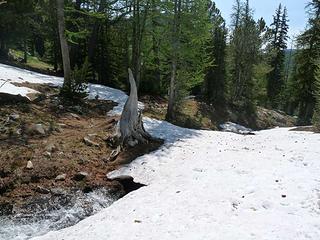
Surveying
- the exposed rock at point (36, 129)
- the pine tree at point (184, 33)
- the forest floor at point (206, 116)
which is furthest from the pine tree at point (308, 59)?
the exposed rock at point (36, 129)

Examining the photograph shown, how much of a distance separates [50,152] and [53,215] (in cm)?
325

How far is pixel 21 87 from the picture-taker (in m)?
19.5

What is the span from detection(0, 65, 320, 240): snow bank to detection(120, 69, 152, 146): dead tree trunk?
1095 millimetres

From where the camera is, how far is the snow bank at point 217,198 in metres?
8.00

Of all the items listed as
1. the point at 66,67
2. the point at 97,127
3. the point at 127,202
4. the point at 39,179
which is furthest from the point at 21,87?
the point at 127,202

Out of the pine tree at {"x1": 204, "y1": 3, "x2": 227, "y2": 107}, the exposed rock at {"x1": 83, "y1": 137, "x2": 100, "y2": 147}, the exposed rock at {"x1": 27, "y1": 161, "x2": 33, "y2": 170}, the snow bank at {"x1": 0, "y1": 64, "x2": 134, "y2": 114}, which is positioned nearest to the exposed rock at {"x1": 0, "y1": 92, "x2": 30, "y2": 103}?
the snow bank at {"x1": 0, "y1": 64, "x2": 134, "y2": 114}

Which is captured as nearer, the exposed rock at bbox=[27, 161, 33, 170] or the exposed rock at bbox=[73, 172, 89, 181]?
the exposed rock at bbox=[27, 161, 33, 170]

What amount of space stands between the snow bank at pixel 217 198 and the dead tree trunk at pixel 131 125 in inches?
43.1

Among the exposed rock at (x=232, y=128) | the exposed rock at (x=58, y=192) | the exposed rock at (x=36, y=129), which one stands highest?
the exposed rock at (x=36, y=129)

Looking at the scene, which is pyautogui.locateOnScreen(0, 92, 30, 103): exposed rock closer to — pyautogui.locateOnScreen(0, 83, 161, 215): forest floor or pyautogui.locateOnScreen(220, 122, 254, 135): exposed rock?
pyautogui.locateOnScreen(0, 83, 161, 215): forest floor

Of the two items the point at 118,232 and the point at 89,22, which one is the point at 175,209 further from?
the point at 89,22

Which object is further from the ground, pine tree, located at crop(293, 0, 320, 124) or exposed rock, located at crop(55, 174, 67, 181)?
pine tree, located at crop(293, 0, 320, 124)

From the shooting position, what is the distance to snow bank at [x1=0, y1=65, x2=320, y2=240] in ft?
26.3

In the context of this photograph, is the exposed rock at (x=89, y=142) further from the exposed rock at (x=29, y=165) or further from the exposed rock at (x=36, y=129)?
the exposed rock at (x=29, y=165)
